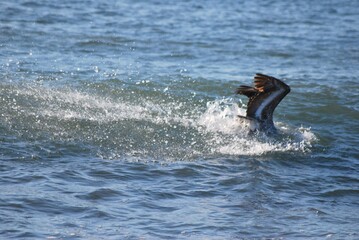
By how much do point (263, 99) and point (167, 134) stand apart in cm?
139

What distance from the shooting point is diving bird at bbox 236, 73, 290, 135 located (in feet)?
32.2

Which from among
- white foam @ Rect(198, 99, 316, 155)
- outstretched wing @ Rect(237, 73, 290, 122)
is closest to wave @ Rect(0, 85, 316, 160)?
white foam @ Rect(198, 99, 316, 155)

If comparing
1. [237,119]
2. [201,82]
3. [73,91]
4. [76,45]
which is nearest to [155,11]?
[76,45]

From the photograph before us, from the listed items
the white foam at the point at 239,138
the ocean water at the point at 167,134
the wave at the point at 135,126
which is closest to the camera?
the ocean water at the point at 167,134

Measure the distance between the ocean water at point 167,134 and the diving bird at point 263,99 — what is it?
20cm

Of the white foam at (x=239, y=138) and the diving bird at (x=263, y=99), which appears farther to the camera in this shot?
the white foam at (x=239, y=138)

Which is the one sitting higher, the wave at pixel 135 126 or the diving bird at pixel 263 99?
the diving bird at pixel 263 99

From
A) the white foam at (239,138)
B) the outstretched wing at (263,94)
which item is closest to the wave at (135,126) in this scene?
the white foam at (239,138)

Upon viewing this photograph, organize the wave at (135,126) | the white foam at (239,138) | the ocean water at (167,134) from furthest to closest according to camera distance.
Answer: the white foam at (239,138) → the wave at (135,126) → the ocean water at (167,134)

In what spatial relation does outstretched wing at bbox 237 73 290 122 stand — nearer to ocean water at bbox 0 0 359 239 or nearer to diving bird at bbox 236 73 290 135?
diving bird at bbox 236 73 290 135

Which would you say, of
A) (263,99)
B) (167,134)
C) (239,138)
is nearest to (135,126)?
(167,134)

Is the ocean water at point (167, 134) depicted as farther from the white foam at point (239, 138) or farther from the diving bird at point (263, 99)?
the diving bird at point (263, 99)

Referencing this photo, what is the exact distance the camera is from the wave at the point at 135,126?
32.0 feet

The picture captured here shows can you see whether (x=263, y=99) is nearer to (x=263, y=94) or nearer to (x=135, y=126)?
(x=263, y=94)
